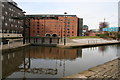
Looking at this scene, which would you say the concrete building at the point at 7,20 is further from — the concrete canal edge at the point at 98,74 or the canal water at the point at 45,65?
the concrete canal edge at the point at 98,74

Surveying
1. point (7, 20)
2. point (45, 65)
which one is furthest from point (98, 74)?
point (7, 20)

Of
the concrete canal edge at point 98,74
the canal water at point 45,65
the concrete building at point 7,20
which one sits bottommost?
the canal water at point 45,65

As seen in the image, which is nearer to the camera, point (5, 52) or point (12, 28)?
point (5, 52)

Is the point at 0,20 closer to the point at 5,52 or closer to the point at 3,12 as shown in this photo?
the point at 3,12

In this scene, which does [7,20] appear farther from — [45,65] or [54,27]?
[45,65]

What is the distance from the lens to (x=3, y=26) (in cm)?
4059

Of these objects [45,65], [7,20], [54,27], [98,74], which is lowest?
[45,65]

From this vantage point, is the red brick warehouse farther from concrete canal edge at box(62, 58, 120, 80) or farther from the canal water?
concrete canal edge at box(62, 58, 120, 80)

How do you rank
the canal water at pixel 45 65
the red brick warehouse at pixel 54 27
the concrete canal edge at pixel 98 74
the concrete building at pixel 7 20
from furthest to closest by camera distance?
the red brick warehouse at pixel 54 27 < the concrete building at pixel 7 20 < the canal water at pixel 45 65 < the concrete canal edge at pixel 98 74

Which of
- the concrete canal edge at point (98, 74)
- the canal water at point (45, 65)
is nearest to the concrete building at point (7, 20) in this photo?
the canal water at point (45, 65)

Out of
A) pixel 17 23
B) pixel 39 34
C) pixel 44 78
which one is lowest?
pixel 44 78

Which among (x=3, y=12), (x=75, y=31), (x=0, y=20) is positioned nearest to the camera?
(x=0, y=20)

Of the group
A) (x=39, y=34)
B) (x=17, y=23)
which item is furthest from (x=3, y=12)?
(x=39, y=34)

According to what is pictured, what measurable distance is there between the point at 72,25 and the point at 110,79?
75.0 meters
